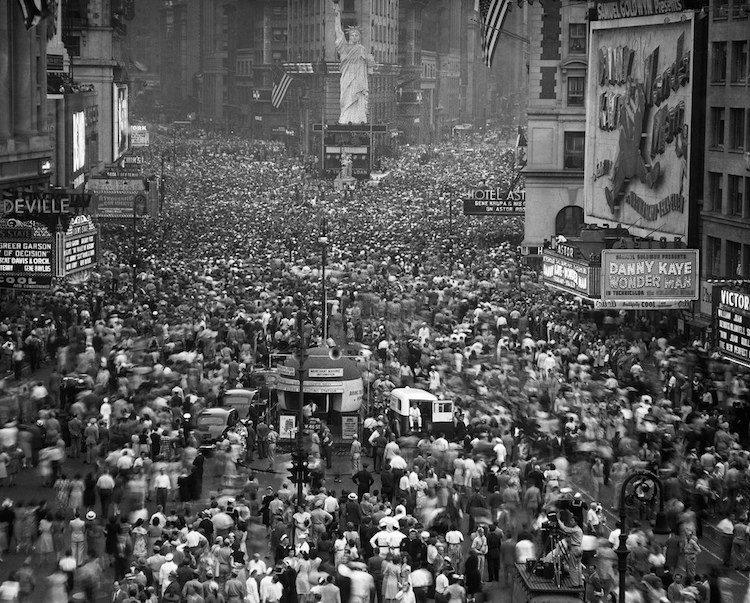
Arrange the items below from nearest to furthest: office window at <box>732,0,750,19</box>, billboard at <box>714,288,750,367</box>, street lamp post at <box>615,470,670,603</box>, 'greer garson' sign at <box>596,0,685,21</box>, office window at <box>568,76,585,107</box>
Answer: street lamp post at <box>615,470,670,603</box>, billboard at <box>714,288,750,367</box>, office window at <box>732,0,750,19</box>, 'greer garson' sign at <box>596,0,685,21</box>, office window at <box>568,76,585,107</box>

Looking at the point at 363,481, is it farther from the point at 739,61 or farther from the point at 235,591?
the point at 739,61

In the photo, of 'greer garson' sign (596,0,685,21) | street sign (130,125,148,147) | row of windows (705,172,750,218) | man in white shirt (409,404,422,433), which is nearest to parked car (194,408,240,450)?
man in white shirt (409,404,422,433)

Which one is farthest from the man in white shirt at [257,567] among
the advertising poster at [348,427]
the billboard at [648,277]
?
the billboard at [648,277]

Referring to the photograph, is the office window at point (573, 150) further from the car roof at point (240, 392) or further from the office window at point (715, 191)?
the car roof at point (240, 392)

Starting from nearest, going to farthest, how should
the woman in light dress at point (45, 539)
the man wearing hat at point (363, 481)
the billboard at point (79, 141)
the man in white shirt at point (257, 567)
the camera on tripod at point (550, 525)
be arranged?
the man in white shirt at point (257, 567) → the camera on tripod at point (550, 525) → the woman in light dress at point (45, 539) → the man wearing hat at point (363, 481) → the billboard at point (79, 141)

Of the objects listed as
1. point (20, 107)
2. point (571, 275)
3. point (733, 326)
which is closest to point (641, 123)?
point (571, 275)

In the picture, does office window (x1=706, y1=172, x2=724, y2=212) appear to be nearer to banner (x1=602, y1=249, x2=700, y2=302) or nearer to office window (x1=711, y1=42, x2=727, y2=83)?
office window (x1=711, y1=42, x2=727, y2=83)
